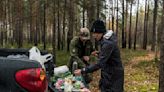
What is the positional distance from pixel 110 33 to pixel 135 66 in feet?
48.1

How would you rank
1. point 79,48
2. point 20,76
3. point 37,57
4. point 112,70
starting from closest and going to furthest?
point 20,76 < point 37,57 < point 112,70 < point 79,48

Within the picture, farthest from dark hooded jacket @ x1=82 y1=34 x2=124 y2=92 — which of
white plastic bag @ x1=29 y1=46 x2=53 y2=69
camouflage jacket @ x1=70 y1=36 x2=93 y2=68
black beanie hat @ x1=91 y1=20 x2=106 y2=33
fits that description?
camouflage jacket @ x1=70 y1=36 x2=93 y2=68

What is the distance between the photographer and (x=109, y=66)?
6113 millimetres

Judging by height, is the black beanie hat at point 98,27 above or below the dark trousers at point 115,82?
above

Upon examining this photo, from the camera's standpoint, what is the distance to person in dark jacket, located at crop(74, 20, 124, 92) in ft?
19.5

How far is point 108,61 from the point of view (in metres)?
6.09

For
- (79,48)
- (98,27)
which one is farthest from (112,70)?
(79,48)

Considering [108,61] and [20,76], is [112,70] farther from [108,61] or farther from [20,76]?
[20,76]

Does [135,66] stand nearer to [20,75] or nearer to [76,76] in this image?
[76,76]

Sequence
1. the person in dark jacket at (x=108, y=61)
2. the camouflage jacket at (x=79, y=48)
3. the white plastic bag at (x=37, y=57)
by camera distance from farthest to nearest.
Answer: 1. the camouflage jacket at (x=79, y=48)
2. the person in dark jacket at (x=108, y=61)
3. the white plastic bag at (x=37, y=57)

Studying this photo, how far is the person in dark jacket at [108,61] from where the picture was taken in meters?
5.94

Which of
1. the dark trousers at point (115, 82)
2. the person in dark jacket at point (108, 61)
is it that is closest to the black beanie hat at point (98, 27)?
the person in dark jacket at point (108, 61)

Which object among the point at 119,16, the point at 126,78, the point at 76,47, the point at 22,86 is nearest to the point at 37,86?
the point at 22,86

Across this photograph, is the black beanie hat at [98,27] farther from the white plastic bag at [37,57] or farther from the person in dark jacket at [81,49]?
the person in dark jacket at [81,49]
